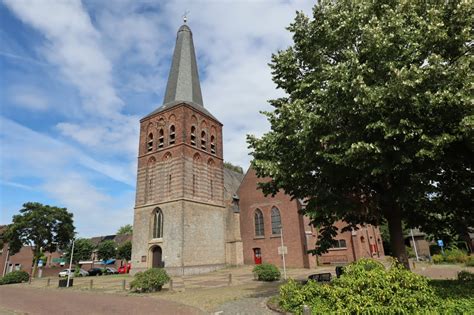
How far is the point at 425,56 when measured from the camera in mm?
8195

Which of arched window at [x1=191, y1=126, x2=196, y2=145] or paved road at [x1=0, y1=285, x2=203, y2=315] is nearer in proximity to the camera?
paved road at [x1=0, y1=285, x2=203, y2=315]

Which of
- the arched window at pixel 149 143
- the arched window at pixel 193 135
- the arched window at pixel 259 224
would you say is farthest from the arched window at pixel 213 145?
the arched window at pixel 259 224

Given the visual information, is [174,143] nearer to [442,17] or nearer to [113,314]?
[113,314]

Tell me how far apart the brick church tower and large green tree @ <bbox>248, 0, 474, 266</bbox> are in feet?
65.1

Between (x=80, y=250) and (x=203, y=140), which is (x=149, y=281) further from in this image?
(x=80, y=250)

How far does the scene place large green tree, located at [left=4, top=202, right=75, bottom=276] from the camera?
35500mm

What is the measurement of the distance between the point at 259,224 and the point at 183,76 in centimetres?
1969

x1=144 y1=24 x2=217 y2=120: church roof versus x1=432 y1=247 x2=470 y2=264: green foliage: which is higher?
x1=144 y1=24 x2=217 y2=120: church roof

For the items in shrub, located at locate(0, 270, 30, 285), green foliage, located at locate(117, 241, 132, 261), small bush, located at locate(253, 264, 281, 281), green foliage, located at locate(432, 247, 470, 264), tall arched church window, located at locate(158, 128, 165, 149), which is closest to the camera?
small bush, located at locate(253, 264, 281, 281)

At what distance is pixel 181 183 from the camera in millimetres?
29938

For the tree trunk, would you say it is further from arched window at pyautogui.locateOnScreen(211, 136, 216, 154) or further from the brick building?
arched window at pyautogui.locateOnScreen(211, 136, 216, 154)

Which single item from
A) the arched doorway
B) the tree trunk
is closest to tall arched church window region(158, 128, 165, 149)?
the arched doorway

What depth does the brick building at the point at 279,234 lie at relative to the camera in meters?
30.5

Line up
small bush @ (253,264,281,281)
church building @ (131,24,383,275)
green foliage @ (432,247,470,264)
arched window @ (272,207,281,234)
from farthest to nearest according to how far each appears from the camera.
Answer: arched window @ (272,207,281,234) → green foliage @ (432,247,470,264) → church building @ (131,24,383,275) → small bush @ (253,264,281,281)
